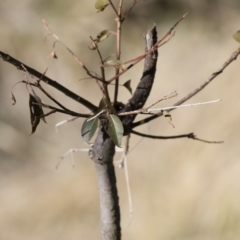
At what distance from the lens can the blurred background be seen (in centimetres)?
81

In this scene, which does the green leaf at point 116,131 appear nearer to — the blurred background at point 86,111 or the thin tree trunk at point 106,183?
the thin tree trunk at point 106,183

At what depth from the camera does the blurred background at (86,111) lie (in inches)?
32.0

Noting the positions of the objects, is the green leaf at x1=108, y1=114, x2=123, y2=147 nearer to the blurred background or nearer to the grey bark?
the grey bark

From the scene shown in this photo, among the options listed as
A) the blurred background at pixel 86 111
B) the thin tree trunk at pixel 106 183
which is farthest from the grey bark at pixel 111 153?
the blurred background at pixel 86 111

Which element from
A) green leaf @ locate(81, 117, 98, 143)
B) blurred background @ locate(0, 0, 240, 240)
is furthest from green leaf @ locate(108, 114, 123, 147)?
blurred background @ locate(0, 0, 240, 240)

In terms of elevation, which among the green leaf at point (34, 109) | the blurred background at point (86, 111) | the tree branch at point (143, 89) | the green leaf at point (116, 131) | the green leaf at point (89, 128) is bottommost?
the green leaf at point (116, 131)

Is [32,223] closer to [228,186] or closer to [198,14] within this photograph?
[228,186]

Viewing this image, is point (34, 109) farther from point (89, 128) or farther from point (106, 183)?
point (106, 183)

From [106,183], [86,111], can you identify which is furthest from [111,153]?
[86,111]

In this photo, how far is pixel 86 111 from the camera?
0.84m

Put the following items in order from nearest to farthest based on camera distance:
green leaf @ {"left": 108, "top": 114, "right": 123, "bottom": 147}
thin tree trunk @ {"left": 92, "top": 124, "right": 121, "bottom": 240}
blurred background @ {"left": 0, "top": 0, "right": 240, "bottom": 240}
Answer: green leaf @ {"left": 108, "top": 114, "right": 123, "bottom": 147}
thin tree trunk @ {"left": 92, "top": 124, "right": 121, "bottom": 240}
blurred background @ {"left": 0, "top": 0, "right": 240, "bottom": 240}

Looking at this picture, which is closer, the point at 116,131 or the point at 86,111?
the point at 116,131

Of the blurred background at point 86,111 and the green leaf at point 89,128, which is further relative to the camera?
the blurred background at point 86,111

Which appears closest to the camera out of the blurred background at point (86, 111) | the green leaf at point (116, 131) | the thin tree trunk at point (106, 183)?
the green leaf at point (116, 131)
